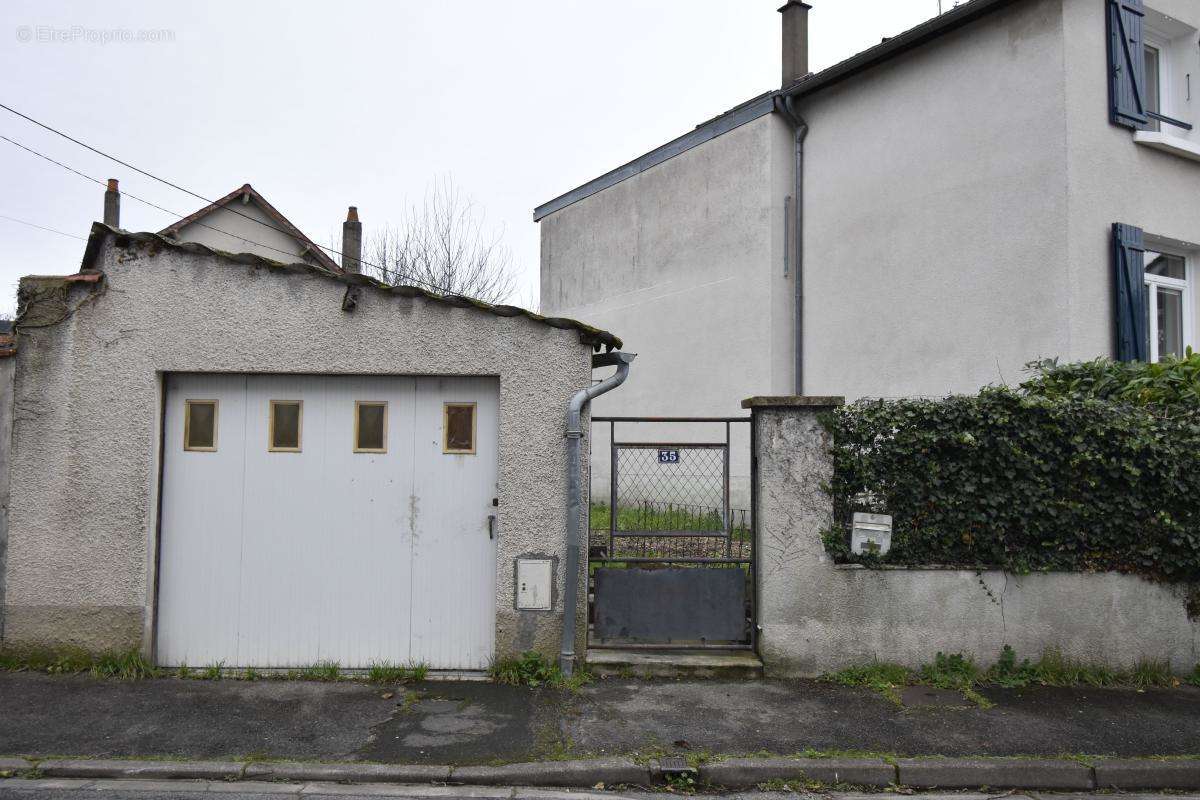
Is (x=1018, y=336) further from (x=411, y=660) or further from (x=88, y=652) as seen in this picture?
(x=88, y=652)

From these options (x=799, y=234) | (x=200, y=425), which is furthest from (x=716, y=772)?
(x=799, y=234)

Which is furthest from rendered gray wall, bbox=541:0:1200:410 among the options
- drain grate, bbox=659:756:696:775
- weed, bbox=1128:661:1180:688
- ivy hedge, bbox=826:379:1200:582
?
drain grate, bbox=659:756:696:775

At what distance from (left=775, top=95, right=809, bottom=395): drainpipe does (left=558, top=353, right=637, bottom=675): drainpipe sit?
6.88m

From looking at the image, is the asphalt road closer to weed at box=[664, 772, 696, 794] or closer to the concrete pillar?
weed at box=[664, 772, 696, 794]

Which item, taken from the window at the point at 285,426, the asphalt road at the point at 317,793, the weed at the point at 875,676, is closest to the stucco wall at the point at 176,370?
the window at the point at 285,426

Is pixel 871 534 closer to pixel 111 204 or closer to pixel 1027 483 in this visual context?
pixel 1027 483

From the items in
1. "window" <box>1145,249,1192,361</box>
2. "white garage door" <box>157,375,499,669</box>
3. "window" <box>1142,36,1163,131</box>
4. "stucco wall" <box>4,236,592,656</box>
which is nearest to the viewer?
"stucco wall" <box>4,236,592,656</box>

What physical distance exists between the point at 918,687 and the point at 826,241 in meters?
7.68

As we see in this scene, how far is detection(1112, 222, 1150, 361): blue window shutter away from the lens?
8977mm

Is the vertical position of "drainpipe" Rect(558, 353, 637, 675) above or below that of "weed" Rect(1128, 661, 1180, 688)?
above

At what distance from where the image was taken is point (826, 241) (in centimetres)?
1225

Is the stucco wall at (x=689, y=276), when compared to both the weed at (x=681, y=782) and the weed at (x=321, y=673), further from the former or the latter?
the weed at (x=681, y=782)

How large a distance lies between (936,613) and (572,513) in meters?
2.95

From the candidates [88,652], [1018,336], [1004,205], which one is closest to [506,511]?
[88,652]
